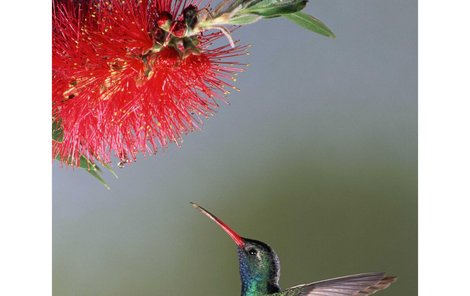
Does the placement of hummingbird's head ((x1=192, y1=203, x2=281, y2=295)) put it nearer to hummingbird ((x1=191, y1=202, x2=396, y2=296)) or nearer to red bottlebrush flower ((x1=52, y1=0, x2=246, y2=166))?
hummingbird ((x1=191, y1=202, x2=396, y2=296))

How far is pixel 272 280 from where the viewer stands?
126 cm

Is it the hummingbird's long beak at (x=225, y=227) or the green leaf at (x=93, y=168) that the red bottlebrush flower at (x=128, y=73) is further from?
the hummingbird's long beak at (x=225, y=227)

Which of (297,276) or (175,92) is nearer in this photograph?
(175,92)

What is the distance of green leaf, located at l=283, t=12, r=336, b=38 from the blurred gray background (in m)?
0.05

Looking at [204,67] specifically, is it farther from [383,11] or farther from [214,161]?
[383,11]

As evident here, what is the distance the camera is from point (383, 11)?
1317mm

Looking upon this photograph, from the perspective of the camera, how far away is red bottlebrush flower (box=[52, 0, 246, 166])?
1039 mm

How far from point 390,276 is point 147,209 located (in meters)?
0.52

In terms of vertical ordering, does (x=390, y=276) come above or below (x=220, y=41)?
below

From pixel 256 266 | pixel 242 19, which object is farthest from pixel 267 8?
pixel 256 266
